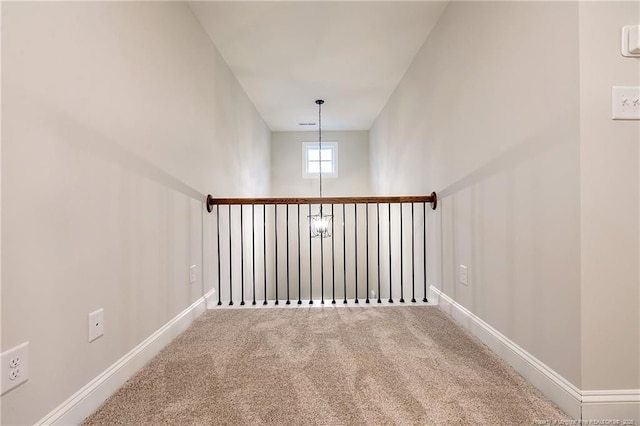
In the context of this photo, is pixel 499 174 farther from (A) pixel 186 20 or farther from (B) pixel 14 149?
(A) pixel 186 20

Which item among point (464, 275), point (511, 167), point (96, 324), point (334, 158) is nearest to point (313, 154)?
point (334, 158)

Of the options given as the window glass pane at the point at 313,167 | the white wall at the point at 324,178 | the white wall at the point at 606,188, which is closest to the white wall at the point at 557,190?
the white wall at the point at 606,188

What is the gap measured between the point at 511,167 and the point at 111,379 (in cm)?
208

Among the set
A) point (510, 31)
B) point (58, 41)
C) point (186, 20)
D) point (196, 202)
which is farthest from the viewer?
point (196, 202)

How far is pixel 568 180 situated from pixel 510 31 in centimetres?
84

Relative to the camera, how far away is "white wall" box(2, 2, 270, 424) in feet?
3.21

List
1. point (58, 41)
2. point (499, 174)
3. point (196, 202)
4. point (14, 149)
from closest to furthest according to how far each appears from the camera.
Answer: point (14, 149)
point (58, 41)
point (499, 174)
point (196, 202)

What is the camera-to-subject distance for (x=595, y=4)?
3.68 ft

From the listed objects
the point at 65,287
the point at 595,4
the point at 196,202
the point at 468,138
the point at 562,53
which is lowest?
the point at 65,287

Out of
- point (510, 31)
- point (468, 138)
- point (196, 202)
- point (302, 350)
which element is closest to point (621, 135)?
point (510, 31)

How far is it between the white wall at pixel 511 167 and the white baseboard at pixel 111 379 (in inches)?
73.3

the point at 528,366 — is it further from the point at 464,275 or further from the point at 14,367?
the point at 14,367

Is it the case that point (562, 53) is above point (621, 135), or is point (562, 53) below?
above

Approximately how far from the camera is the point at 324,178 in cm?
614
